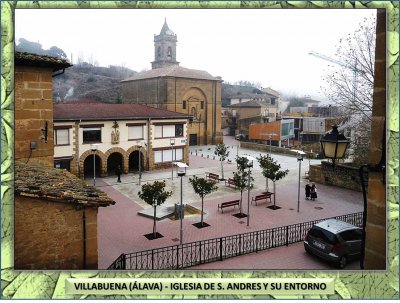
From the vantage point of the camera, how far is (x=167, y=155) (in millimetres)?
33656

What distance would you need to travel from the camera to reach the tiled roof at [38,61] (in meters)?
11.7

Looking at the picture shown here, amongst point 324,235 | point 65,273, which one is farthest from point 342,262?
point 65,273

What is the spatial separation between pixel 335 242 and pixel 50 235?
9.04 meters

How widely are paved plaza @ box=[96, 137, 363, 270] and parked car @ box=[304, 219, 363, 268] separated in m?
0.39

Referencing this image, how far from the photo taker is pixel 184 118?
112 ft

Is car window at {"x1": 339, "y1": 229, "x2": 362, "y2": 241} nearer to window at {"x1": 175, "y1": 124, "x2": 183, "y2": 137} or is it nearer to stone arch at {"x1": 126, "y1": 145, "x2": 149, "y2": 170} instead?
stone arch at {"x1": 126, "y1": 145, "x2": 149, "y2": 170}

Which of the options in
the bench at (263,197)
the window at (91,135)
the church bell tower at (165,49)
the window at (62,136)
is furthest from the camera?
the church bell tower at (165,49)

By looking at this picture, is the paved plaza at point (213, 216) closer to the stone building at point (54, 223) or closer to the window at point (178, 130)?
the stone building at point (54, 223)

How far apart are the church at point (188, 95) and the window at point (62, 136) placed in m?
24.1

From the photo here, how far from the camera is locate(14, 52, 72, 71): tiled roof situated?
38.2 feet

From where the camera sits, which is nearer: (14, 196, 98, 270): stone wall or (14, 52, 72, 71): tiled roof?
(14, 196, 98, 270): stone wall

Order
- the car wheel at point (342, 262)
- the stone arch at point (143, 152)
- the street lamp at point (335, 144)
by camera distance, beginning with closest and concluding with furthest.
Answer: the street lamp at point (335, 144), the car wheel at point (342, 262), the stone arch at point (143, 152)

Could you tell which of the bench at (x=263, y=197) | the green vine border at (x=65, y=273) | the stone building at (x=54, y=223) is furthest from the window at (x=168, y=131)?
the green vine border at (x=65, y=273)

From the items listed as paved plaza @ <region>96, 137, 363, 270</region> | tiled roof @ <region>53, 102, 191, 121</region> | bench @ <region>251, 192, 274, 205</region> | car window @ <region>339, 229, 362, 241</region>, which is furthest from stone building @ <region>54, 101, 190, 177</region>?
car window @ <region>339, 229, 362, 241</region>
